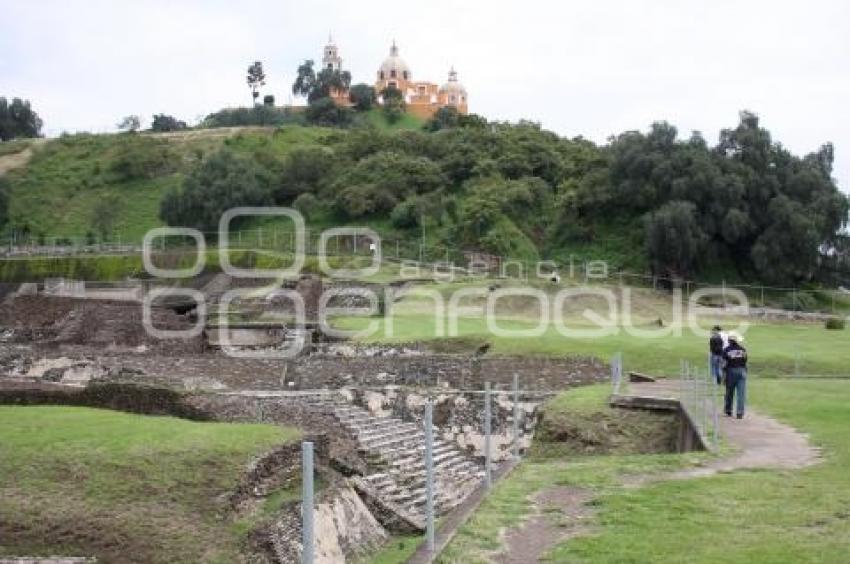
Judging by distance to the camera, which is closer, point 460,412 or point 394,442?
point 394,442

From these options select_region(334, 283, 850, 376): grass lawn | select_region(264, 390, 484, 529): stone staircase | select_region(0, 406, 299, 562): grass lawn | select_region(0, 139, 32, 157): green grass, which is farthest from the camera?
select_region(0, 139, 32, 157): green grass

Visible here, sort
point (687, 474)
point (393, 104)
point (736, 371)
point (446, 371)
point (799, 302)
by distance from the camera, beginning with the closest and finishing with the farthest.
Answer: point (687, 474), point (736, 371), point (446, 371), point (799, 302), point (393, 104)

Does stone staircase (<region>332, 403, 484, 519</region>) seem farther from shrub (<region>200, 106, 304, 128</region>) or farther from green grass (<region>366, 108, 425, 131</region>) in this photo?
shrub (<region>200, 106, 304, 128</region>)

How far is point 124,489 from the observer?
13.2 meters

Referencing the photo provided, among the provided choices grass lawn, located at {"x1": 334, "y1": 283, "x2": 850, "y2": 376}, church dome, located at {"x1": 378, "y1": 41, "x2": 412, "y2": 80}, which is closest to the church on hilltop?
church dome, located at {"x1": 378, "y1": 41, "x2": 412, "y2": 80}

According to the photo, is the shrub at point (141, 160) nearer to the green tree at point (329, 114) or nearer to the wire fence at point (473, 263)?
the wire fence at point (473, 263)

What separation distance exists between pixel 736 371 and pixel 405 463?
6.23m

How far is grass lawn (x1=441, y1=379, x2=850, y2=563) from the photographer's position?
905 cm

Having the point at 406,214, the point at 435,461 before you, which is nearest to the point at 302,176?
the point at 406,214

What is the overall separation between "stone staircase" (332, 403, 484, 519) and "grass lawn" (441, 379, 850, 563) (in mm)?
3189

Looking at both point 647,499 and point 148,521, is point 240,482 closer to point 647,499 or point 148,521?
point 148,521

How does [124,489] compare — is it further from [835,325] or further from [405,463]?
[835,325]

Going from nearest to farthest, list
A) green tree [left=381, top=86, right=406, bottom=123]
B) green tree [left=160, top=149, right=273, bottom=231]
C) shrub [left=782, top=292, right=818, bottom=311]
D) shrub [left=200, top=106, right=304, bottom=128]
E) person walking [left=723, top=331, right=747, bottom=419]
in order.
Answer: person walking [left=723, top=331, right=747, bottom=419]
shrub [left=782, top=292, right=818, bottom=311]
green tree [left=160, top=149, right=273, bottom=231]
green tree [left=381, top=86, right=406, bottom=123]
shrub [left=200, top=106, right=304, bottom=128]

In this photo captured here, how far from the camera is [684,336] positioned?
107ft
